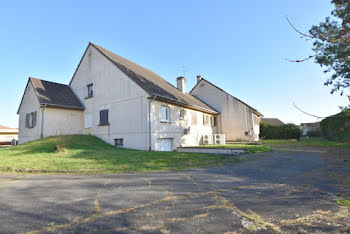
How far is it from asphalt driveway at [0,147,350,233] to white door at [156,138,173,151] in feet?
23.8

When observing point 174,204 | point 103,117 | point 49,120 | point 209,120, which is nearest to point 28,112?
point 49,120

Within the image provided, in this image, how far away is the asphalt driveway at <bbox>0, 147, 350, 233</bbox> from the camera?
2.92m

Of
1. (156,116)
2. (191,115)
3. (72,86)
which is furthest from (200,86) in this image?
(72,86)

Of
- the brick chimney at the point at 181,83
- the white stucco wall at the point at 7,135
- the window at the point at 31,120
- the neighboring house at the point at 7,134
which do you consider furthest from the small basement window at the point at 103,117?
the white stucco wall at the point at 7,135

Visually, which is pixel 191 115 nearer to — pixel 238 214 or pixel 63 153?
pixel 63 153

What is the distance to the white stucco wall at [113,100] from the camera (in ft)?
43.5

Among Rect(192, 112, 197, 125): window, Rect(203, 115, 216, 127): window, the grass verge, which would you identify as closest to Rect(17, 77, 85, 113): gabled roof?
Rect(192, 112, 197, 125): window

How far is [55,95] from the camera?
57.6 feet

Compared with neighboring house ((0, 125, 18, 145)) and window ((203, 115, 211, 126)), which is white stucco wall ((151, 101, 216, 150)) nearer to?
window ((203, 115, 211, 126))

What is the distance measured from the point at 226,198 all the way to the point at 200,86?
862 inches

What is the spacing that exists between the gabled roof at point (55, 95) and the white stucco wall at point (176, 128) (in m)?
8.58

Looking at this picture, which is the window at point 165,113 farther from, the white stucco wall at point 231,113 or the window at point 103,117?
the white stucco wall at point 231,113

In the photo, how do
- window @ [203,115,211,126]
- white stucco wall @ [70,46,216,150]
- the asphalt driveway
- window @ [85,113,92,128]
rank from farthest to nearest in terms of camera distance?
window @ [203,115,211,126] → window @ [85,113,92,128] → white stucco wall @ [70,46,216,150] → the asphalt driveway

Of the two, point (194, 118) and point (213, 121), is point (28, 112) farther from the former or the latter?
point (213, 121)
